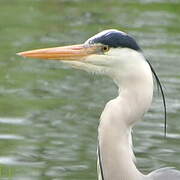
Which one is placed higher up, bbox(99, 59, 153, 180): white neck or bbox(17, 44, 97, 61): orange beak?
bbox(17, 44, 97, 61): orange beak

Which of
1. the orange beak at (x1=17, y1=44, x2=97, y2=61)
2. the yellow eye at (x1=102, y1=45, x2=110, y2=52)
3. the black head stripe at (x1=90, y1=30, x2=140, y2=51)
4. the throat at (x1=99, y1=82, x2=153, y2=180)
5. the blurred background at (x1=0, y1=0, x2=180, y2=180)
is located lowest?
the blurred background at (x1=0, y1=0, x2=180, y2=180)

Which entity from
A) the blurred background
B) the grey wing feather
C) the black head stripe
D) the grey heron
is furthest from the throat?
the blurred background

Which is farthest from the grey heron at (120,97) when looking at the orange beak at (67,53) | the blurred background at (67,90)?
the blurred background at (67,90)

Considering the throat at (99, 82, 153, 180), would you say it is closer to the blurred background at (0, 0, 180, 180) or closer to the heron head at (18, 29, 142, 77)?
the heron head at (18, 29, 142, 77)

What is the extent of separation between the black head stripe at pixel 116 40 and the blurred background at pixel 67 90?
2.16 m

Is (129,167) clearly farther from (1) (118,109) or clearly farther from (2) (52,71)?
(2) (52,71)

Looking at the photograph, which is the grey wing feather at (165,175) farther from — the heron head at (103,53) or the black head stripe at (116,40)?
the black head stripe at (116,40)

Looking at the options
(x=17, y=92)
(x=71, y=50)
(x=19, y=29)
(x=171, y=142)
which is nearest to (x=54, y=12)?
(x=19, y=29)

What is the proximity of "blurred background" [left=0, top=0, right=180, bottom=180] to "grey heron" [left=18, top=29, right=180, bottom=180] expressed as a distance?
2015mm

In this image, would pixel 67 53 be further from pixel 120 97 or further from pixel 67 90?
pixel 67 90

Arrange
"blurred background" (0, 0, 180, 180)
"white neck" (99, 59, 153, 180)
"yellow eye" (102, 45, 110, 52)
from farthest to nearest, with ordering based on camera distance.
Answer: "blurred background" (0, 0, 180, 180)
"yellow eye" (102, 45, 110, 52)
"white neck" (99, 59, 153, 180)

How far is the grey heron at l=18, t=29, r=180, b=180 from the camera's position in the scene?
518cm

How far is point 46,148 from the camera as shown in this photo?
27.0 feet

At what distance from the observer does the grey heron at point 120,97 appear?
5.18 m
